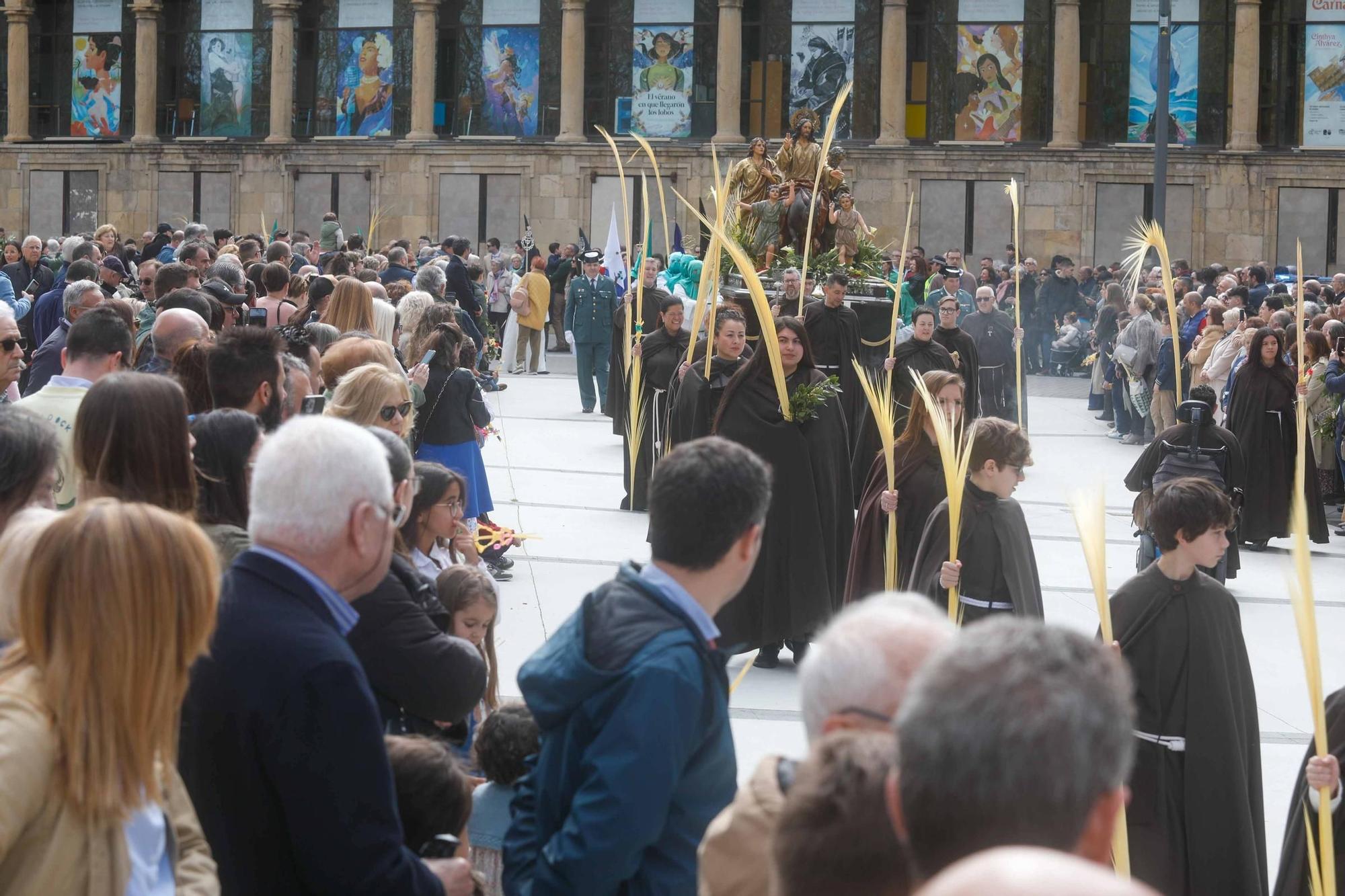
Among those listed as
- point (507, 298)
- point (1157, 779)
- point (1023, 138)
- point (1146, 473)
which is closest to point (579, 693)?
point (1157, 779)

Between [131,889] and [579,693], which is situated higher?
[579,693]

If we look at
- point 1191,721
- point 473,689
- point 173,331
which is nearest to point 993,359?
point 173,331

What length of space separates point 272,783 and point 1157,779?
3155 mm

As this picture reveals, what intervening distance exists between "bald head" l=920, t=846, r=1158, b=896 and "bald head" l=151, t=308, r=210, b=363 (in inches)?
234

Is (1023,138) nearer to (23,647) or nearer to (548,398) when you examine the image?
(548,398)

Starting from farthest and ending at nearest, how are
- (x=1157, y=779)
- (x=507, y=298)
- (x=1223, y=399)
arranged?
(x=507, y=298), (x=1223, y=399), (x=1157, y=779)

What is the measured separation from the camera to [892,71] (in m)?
35.7

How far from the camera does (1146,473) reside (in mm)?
10742

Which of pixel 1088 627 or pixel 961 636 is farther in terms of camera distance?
pixel 1088 627

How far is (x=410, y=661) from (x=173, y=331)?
3.37 metres

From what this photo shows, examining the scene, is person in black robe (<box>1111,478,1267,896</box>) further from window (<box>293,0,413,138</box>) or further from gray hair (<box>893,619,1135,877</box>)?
window (<box>293,0,413,138</box>)

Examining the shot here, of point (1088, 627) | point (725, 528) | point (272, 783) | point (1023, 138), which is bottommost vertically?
point (1088, 627)

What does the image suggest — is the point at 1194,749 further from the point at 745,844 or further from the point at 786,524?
the point at 786,524

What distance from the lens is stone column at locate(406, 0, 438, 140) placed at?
1480 inches
